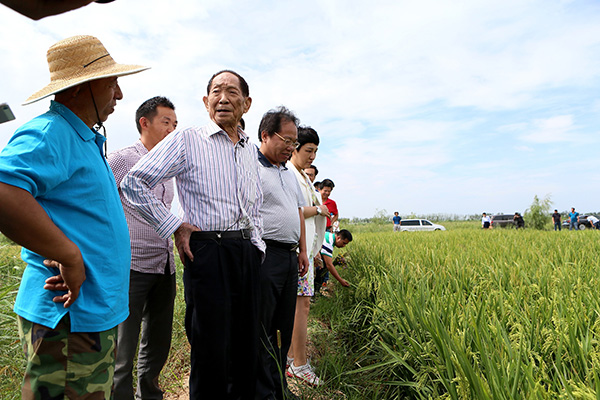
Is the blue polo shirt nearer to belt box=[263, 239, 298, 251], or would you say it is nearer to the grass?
belt box=[263, 239, 298, 251]

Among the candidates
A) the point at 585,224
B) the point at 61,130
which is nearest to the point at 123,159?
the point at 61,130

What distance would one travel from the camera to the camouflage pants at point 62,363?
1080mm


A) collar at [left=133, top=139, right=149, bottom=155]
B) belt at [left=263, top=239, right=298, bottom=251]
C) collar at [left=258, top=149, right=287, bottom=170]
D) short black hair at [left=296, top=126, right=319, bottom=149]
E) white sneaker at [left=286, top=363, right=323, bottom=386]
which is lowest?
white sneaker at [left=286, top=363, right=323, bottom=386]

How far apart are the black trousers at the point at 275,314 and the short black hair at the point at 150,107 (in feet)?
3.51

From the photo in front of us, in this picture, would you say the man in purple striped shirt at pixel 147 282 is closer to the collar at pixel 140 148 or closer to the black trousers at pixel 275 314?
the collar at pixel 140 148

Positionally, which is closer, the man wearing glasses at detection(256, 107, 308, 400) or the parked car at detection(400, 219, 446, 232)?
the man wearing glasses at detection(256, 107, 308, 400)

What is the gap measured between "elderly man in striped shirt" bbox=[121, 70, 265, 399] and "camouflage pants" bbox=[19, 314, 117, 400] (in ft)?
1.84

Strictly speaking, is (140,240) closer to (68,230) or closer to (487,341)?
(68,230)

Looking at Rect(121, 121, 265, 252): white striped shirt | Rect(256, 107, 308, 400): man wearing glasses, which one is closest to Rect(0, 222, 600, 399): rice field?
Rect(256, 107, 308, 400): man wearing glasses

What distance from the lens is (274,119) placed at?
2363 millimetres

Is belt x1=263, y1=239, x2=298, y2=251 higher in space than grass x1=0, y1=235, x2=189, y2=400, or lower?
higher

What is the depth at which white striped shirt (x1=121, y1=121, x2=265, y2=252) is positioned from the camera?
171cm

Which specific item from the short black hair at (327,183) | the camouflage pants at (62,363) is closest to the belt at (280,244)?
the camouflage pants at (62,363)

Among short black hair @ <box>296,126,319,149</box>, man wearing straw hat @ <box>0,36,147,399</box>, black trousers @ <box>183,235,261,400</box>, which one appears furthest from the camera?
short black hair @ <box>296,126,319,149</box>
